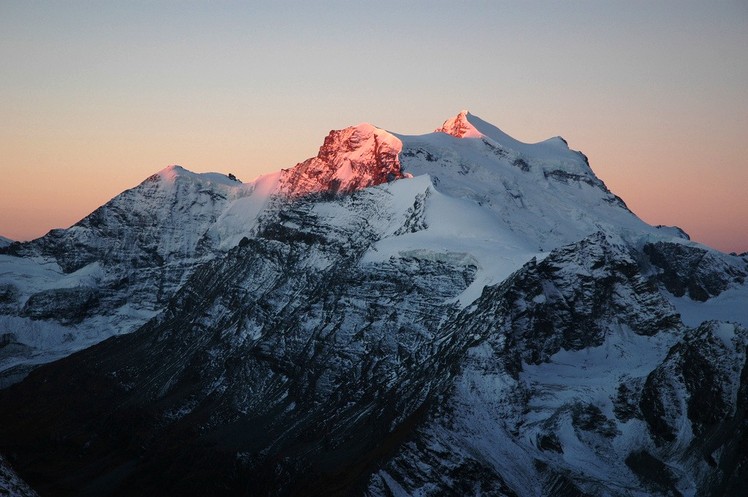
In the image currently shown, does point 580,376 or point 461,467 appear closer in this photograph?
point 461,467

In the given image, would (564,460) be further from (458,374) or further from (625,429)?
(458,374)

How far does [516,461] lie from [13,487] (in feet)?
305

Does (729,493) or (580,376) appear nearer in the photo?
(729,493)

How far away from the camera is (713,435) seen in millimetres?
172375

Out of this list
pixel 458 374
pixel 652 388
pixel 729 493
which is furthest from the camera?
pixel 458 374

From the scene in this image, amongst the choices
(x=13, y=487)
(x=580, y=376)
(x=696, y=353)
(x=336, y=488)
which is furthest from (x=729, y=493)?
(x=13, y=487)

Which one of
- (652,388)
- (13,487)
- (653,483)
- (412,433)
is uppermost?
(652,388)

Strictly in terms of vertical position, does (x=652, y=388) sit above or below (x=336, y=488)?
above

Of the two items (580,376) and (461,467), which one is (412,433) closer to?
(461,467)

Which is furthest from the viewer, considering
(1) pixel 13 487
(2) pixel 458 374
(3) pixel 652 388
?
(2) pixel 458 374

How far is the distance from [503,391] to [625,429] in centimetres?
1891

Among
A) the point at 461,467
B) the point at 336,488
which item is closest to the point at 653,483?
the point at 461,467

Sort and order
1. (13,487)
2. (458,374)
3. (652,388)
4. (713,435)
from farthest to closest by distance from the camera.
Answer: (458,374), (652,388), (713,435), (13,487)

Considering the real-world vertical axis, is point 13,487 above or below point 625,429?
below
